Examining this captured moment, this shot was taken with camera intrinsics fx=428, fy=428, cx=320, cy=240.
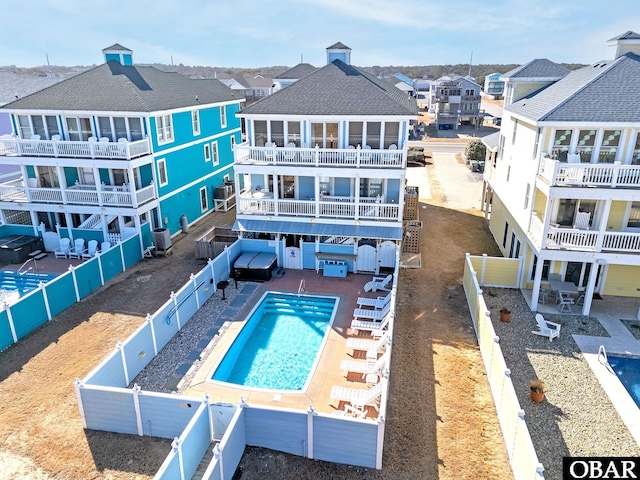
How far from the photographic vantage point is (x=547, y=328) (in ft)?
51.9

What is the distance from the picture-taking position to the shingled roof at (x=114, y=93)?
75.7 ft

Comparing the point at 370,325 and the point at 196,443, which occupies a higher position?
the point at 196,443

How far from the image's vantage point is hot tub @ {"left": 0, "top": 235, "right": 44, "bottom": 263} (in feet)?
74.1

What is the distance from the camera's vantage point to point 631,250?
1631 centimetres

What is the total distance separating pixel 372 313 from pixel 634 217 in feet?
37.6

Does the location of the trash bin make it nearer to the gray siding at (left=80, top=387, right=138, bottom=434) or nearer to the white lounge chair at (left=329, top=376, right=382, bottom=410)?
the gray siding at (left=80, top=387, right=138, bottom=434)

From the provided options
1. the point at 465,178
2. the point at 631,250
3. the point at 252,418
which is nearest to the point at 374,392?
the point at 252,418

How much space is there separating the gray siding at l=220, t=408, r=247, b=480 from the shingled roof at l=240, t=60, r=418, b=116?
46.9ft

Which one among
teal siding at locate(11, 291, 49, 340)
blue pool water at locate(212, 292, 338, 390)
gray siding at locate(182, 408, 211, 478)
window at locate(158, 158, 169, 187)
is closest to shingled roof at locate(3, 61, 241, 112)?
window at locate(158, 158, 169, 187)

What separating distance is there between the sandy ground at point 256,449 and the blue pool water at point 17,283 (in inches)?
147

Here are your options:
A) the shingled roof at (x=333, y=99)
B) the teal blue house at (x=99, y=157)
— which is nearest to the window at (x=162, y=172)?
the teal blue house at (x=99, y=157)

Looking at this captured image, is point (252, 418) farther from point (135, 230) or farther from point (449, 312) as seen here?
point (135, 230)

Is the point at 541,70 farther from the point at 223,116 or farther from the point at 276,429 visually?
the point at 276,429

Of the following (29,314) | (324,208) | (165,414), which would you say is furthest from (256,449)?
(324,208)
